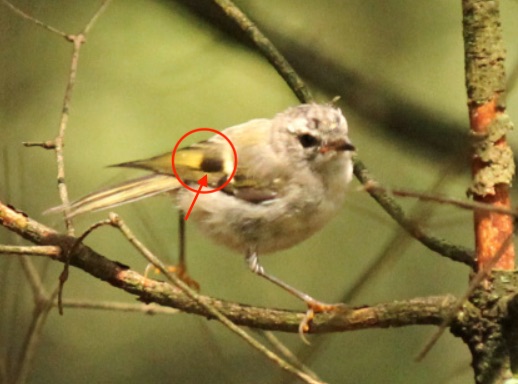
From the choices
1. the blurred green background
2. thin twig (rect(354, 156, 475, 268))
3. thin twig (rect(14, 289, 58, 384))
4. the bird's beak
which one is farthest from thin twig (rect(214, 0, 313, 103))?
the blurred green background

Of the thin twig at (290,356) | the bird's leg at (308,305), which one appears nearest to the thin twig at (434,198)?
the thin twig at (290,356)

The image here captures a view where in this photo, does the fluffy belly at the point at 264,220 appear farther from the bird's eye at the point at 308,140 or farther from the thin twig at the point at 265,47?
the thin twig at the point at 265,47

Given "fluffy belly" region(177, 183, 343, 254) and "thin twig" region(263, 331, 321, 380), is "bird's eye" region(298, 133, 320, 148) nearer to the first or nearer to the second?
"fluffy belly" region(177, 183, 343, 254)

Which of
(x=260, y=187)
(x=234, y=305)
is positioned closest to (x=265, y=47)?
(x=260, y=187)

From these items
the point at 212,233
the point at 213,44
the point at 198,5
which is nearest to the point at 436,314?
the point at 212,233

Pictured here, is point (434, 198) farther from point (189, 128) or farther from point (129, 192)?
point (189, 128)
